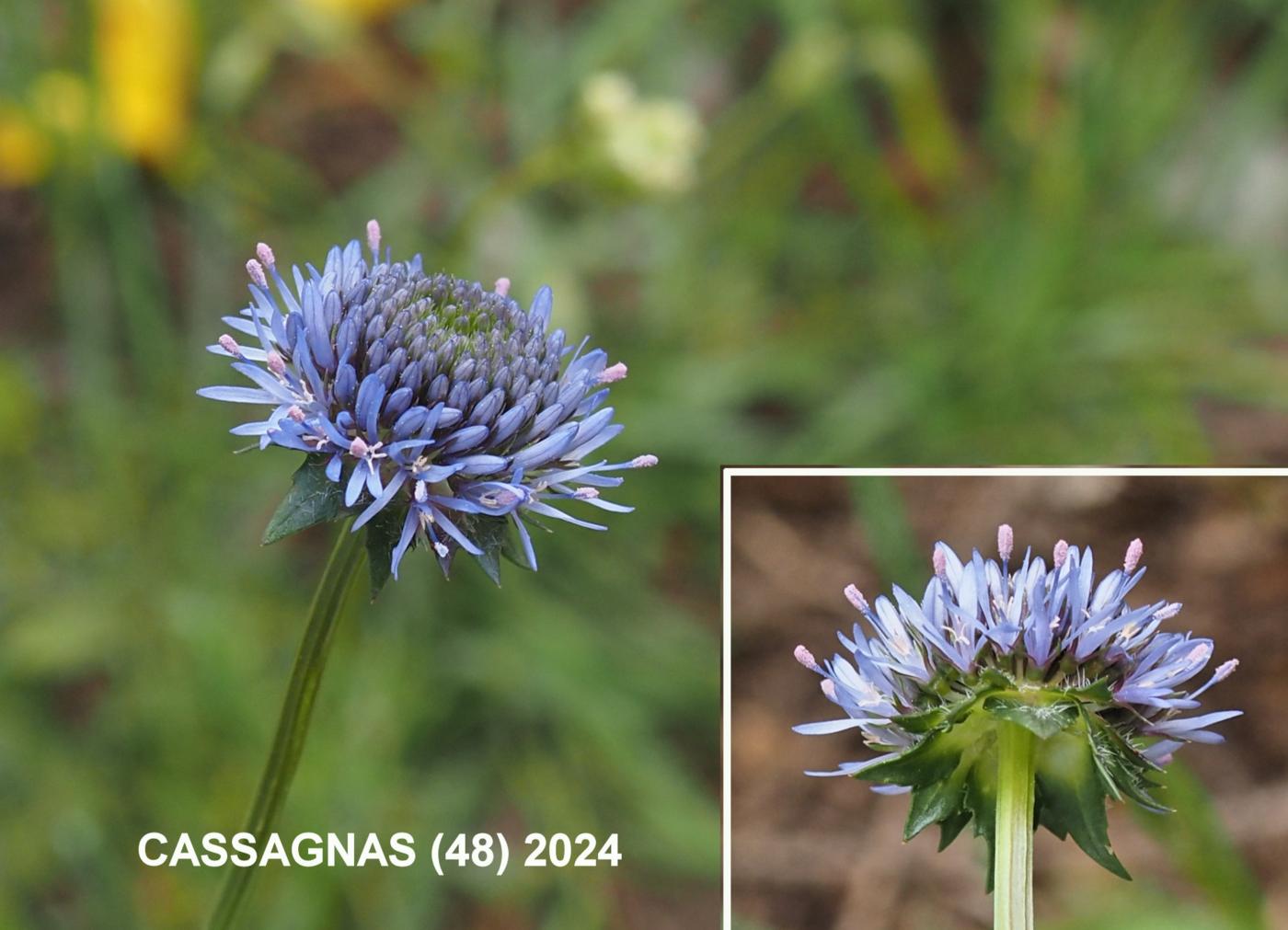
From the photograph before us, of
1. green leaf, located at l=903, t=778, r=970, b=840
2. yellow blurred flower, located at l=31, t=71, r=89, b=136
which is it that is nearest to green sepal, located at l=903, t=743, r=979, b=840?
green leaf, located at l=903, t=778, r=970, b=840

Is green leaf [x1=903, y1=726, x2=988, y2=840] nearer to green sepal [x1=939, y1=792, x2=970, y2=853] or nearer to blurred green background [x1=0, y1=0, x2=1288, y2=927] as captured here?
green sepal [x1=939, y1=792, x2=970, y2=853]

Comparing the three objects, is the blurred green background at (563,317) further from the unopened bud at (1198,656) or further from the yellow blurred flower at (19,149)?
the unopened bud at (1198,656)

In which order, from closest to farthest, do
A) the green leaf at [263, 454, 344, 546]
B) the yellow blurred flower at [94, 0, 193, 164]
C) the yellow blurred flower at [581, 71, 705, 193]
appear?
the green leaf at [263, 454, 344, 546] < the yellow blurred flower at [581, 71, 705, 193] < the yellow blurred flower at [94, 0, 193, 164]

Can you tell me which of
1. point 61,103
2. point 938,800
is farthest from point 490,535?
point 61,103

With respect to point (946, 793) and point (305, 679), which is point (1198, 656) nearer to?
point (946, 793)

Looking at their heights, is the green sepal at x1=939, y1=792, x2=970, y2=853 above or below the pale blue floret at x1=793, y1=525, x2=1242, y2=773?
below

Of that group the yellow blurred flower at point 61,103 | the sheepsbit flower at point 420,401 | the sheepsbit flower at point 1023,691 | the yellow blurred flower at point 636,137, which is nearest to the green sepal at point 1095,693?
the sheepsbit flower at point 1023,691

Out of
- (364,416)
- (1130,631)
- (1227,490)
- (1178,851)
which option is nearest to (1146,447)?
(1227,490)

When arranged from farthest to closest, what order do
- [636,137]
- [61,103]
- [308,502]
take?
1. [61,103]
2. [636,137]
3. [308,502]
